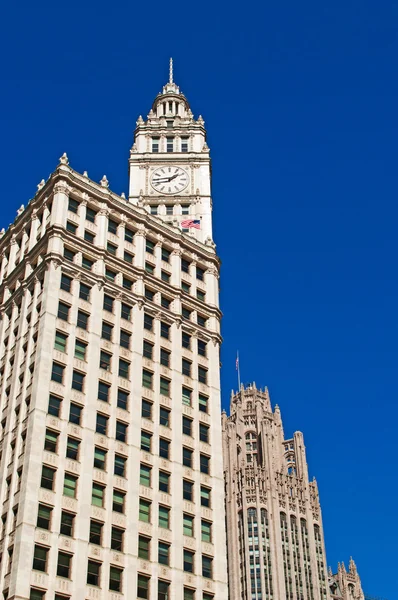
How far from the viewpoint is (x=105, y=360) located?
76250 millimetres

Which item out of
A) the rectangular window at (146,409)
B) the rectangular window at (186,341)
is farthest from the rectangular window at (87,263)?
the rectangular window at (146,409)

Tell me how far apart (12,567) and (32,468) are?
7.36 m

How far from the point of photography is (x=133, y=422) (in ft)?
243

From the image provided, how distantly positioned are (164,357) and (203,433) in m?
7.75

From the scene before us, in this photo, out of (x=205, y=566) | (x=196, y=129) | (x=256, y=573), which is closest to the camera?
(x=205, y=566)

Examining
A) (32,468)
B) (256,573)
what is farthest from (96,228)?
(256,573)

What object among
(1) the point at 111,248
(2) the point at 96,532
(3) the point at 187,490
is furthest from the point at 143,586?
(1) the point at 111,248

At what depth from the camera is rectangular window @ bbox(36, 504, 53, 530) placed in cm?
6350

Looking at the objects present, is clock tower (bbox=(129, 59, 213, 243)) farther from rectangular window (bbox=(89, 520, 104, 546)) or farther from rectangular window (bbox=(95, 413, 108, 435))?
rectangular window (bbox=(89, 520, 104, 546))

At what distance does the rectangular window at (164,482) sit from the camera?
73188 millimetres

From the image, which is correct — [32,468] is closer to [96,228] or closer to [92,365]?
[92,365]

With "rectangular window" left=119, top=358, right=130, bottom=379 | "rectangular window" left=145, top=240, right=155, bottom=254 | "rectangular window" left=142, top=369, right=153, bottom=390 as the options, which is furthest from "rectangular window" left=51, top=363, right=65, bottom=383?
"rectangular window" left=145, top=240, right=155, bottom=254

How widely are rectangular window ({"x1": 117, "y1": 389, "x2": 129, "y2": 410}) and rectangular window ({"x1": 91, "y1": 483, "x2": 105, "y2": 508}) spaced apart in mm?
8077

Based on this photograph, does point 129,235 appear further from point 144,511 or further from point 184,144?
Result: point 144,511
